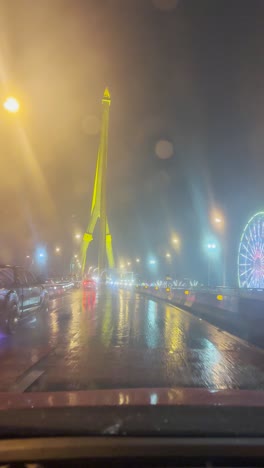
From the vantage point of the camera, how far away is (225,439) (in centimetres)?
315

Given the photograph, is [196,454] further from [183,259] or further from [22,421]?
[183,259]

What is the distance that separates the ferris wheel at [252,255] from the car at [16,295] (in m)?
46.6

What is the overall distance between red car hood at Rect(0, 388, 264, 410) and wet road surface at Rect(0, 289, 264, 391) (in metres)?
2.08

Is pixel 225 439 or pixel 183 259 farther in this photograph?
pixel 183 259

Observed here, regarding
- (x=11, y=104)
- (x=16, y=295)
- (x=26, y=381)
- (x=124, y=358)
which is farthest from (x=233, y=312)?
(x=26, y=381)

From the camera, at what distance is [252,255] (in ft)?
204

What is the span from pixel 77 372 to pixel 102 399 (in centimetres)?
362

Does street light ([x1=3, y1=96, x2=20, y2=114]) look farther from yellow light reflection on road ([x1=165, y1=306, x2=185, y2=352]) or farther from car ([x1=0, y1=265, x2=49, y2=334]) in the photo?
yellow light reflection on road ([x1=165, y1=306, x2=185, y2=352])

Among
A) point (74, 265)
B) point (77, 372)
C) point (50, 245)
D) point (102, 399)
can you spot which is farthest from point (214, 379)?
point (74, 265)

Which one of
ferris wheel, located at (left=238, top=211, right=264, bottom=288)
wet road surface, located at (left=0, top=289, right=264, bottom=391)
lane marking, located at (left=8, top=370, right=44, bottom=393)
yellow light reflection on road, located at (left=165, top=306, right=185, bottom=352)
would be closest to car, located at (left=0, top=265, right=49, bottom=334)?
wet road surface, located at (left=0, top=289, right=264, bottom=391)

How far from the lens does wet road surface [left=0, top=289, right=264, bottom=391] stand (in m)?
6.85

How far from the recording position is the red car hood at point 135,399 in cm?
384

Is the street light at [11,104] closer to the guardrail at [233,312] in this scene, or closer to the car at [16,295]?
the car at [16,295]

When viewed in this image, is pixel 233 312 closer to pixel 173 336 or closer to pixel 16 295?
pixel 173 336
